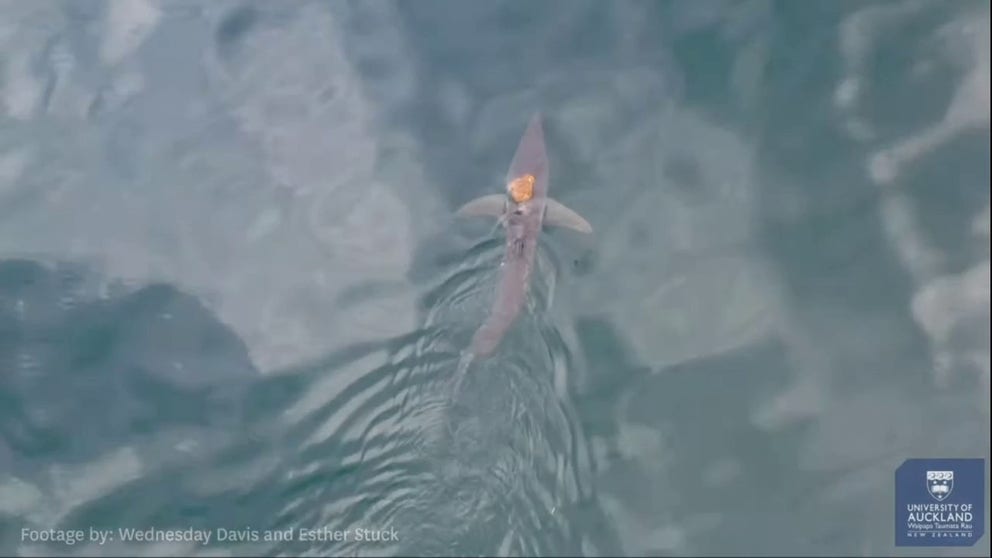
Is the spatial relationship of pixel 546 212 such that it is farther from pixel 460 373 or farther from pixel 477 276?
pixel 460 373

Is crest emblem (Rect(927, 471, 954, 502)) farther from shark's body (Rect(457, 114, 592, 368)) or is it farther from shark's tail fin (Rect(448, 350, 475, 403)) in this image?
shark's tail fin (Rect(448, 350, 475, 403))

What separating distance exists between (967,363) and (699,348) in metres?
2.51

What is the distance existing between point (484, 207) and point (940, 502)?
5.15m

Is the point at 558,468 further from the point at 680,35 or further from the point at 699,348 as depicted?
the point at 680,35

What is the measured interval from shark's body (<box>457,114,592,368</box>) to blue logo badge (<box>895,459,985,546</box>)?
12.8ft

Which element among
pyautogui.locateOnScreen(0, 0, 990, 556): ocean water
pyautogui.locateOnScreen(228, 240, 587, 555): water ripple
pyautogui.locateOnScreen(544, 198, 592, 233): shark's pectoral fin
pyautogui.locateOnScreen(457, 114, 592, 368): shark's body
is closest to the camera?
pyautogui.locateOnScreen(228, 240, 587, 555): water ripple

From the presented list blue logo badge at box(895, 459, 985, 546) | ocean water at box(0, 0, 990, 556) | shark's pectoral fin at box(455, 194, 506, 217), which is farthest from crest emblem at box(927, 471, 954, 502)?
shark's pectoral fin at box(455, 194, 506, 217)

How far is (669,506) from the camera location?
Result: 397 inches

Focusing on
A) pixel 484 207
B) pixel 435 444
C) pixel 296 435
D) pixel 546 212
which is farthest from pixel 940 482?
pixel 296 435

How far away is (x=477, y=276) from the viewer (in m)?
10.8

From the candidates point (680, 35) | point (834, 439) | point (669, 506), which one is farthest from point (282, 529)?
point (680, 35)

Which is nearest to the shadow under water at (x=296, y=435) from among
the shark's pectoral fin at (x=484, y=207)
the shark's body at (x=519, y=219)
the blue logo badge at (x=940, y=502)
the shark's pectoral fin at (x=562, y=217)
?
the shark's body at (x=519, y=219)

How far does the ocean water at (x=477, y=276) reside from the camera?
10.0 metres

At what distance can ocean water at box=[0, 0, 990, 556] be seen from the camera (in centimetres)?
1000
